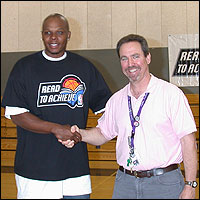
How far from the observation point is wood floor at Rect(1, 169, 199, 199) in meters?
5.59

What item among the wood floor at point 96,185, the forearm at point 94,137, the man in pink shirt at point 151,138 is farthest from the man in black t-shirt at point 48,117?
the wood floor at point 96,185

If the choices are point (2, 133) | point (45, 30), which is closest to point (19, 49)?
point (2, 133)

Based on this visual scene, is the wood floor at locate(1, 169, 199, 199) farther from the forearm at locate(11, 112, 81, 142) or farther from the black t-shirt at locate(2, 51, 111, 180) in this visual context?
the forearm at locate(11, 112, 81, 142)

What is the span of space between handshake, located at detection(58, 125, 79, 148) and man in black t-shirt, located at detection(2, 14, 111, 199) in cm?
1

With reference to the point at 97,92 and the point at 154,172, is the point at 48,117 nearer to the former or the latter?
the point at 97,92

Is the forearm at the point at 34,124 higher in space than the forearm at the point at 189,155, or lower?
higher

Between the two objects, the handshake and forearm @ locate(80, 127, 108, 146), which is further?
forearm @ locate(80, 127, 108, 146)

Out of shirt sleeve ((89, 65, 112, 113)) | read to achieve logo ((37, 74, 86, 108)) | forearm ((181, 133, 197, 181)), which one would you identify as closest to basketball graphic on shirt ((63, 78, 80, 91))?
read to achieve logo ((37, 74, 86, 108))

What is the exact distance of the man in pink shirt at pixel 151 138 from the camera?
2.60 m

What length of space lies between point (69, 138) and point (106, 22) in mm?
5495

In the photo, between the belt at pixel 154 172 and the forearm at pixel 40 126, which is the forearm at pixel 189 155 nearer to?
the belt at pixel 154 172

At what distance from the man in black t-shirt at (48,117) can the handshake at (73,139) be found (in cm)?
1

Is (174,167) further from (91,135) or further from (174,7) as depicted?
(174,7)

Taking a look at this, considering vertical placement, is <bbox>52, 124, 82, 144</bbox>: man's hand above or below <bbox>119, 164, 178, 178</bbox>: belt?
above
